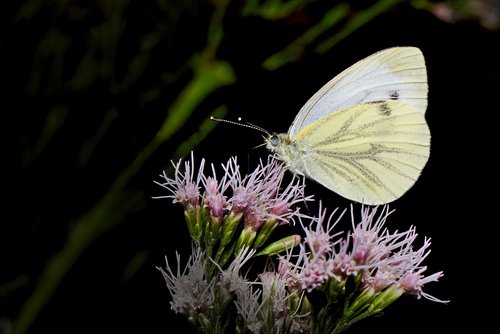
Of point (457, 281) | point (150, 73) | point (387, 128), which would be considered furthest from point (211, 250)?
point (457, 281)

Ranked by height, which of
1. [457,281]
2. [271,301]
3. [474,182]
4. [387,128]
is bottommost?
[457,281]

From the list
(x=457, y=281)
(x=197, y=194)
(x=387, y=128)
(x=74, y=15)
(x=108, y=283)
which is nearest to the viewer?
(x=197, y=194)

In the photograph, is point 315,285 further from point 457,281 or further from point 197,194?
point 457,281

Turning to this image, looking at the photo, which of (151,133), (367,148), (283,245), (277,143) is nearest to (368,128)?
(367,148)

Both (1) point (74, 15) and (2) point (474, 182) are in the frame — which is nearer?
(1) point (74, 15)

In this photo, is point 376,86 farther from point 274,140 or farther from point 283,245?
point 283,245

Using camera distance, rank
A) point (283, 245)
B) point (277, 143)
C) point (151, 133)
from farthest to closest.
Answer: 1. point (151, 133)
2. point (277, 143)
3. point (283, 245)

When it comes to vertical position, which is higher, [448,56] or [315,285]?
[448,56]

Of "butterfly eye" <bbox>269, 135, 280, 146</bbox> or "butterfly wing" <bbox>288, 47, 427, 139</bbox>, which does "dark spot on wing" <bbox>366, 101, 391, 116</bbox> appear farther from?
"butterfly eye" <bbox>269, 135, 280, 146</bbox>
